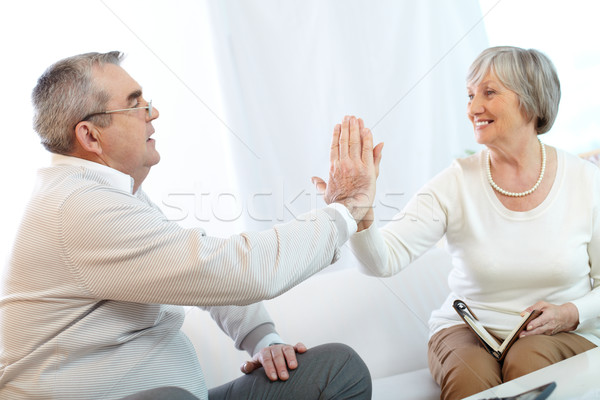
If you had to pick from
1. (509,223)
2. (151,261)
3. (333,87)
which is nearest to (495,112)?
(509,223)

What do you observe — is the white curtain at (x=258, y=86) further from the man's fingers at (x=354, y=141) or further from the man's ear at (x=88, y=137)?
the man's fingers at (x=354, y=141)

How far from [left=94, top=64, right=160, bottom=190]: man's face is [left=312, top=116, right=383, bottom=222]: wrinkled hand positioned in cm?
45

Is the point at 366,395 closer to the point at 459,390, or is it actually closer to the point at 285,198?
the point at 459,390

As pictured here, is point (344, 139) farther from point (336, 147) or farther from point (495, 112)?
point (495, 112)

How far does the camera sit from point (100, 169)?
4.02 ft

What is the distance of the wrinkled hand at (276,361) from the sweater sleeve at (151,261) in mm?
284

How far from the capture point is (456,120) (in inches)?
108

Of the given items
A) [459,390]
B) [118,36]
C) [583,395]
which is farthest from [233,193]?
[583,395]

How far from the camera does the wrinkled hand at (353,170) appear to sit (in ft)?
4.13

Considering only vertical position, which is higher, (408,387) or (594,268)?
(594,268)

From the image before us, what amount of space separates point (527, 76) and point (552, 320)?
0.67 meters

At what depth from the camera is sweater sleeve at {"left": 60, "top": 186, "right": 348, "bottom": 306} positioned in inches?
40.1

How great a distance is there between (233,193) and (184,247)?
136cm

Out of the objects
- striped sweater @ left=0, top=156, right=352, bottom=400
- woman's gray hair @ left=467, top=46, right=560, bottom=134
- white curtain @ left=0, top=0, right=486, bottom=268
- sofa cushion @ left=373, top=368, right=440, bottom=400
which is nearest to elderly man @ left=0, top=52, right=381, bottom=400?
striped sweater @ left=0, top=156, right=352, bottom=400
